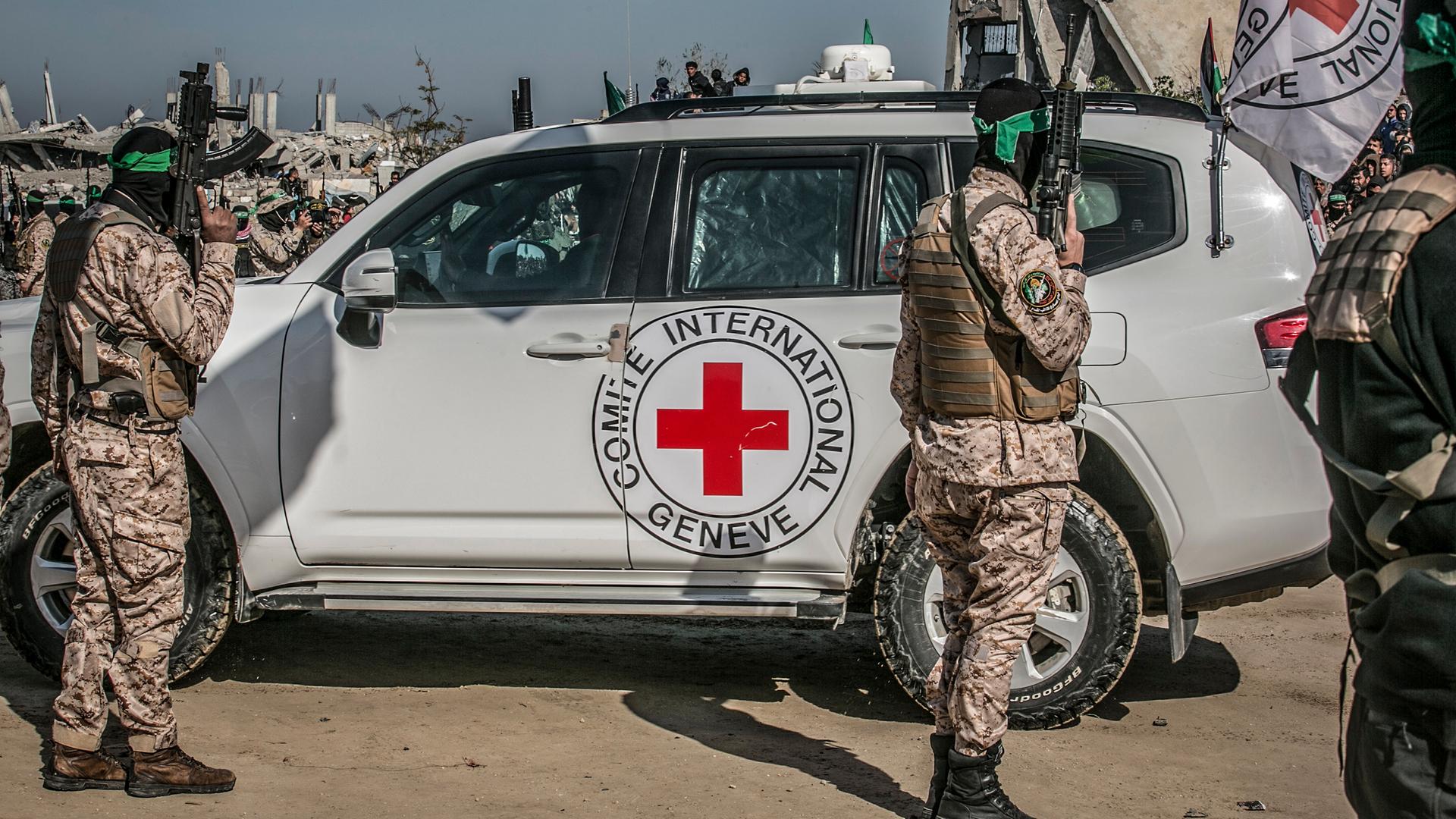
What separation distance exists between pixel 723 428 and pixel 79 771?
2065 millimetres

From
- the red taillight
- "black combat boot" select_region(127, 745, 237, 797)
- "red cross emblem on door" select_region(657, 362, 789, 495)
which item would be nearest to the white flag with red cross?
the red taillight

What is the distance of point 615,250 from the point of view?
4.38m

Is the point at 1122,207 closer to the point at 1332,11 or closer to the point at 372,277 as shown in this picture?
the point at 1332,11

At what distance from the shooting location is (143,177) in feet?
12.2

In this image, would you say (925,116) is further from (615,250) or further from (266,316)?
(266,316)

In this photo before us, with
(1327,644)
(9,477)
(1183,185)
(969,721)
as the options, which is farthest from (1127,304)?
(9,477)

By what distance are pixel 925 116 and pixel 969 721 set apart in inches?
78.5

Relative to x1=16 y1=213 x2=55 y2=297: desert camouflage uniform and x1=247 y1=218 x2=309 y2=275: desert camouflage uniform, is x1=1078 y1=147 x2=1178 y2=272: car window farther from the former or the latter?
x1=247 y1=218 x2=309 y2=275: desert camouflage uniform

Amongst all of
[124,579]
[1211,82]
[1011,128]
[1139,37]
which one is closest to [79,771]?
[124,579]

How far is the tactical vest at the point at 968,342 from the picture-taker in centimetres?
321

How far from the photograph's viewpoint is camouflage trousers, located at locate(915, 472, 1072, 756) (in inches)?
129

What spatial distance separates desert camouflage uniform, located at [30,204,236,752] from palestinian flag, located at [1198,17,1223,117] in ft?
10.2

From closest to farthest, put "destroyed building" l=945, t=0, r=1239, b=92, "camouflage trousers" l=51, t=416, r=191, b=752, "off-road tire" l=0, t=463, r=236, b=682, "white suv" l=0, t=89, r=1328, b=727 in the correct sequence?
"camouflage trousers" l=51, t=416, r=191, b=752 → "white suv" l=0, t=89, r=1328, b=727 → "off-road tire" l=0, t=463, r=236, b=682 → "destroyed building" l=945, t=0, r=1239, b=92

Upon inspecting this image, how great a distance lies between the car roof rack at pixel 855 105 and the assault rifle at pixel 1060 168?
Answer: 929mm
